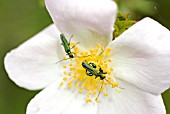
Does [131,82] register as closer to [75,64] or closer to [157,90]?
[157,90]

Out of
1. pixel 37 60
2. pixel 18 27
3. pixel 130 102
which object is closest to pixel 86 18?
pixel 37 60

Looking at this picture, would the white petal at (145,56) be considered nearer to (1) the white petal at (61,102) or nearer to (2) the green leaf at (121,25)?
(2) the green leaf at (121,25)

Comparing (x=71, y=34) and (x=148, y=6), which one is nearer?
(x=71, y=34)

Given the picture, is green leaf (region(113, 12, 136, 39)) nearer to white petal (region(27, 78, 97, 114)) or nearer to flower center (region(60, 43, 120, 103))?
flower center (region(60, 43, 120, 103))

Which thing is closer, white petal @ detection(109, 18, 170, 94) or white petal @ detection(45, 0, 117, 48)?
white petal @ detection(45, 0, 117, 48)

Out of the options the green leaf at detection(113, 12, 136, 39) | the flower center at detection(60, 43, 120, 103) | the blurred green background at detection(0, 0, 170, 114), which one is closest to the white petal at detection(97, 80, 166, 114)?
the flower center at detection(60, 43, 120, 103)

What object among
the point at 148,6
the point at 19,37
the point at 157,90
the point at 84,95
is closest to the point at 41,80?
the point at 84,95
